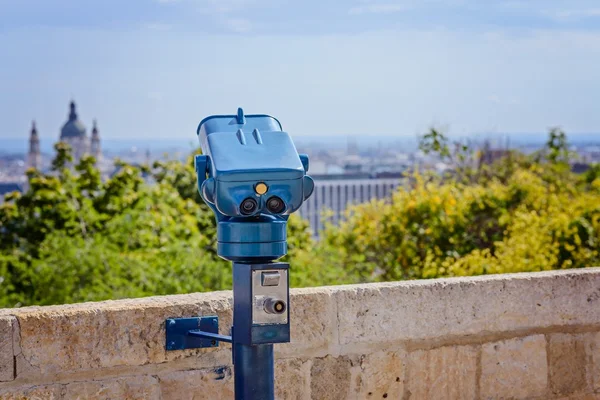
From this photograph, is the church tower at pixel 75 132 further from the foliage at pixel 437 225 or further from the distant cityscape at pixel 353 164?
the foliage at pixel 437 225

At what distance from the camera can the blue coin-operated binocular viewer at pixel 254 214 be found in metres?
2.15

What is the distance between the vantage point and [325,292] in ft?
9.63

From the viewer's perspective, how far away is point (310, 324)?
2.92 metres

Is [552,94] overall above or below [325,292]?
above

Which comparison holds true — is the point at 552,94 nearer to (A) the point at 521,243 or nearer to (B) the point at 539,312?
(A) the point at 521,243

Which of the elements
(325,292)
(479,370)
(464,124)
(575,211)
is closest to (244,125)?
(325,292)

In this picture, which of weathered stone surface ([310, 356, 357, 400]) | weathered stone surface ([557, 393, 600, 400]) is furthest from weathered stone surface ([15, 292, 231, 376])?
weathered stone surface ([557, 393, 600, 400])

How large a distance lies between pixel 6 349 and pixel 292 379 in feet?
2.88

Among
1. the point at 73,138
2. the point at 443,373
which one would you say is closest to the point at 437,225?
the point at 443,373

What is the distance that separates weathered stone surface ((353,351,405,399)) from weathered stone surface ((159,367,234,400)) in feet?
1.47

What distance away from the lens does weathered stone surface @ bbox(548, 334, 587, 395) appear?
3.28 meters

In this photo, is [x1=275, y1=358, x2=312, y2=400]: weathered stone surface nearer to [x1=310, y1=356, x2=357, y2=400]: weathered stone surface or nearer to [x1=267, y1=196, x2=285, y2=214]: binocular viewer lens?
[x1=310, y1=356, x2=357, y2=400]: weathered stone surface

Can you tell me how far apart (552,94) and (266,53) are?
390 centimetres

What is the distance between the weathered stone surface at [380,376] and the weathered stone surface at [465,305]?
0.06 metres
